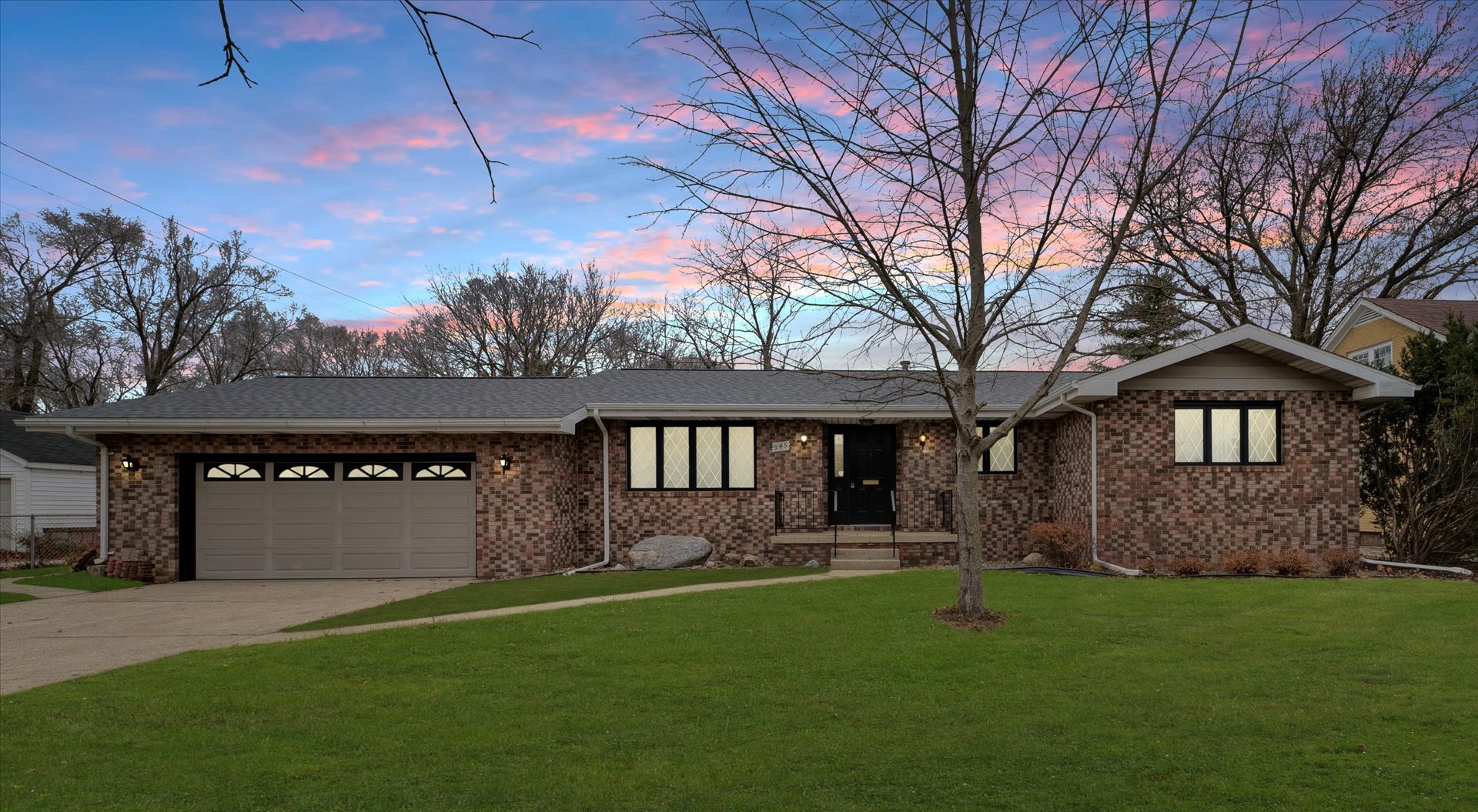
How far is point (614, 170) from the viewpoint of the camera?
840cm

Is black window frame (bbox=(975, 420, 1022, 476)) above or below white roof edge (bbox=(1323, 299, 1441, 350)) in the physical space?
below

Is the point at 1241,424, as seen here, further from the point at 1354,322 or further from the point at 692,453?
the point at 1354,322

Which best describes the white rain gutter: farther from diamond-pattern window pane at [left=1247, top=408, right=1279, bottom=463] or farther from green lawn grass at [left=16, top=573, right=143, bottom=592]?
diamond-pattern window pane at [left=1247, top=408, right=1279, bottom=463]

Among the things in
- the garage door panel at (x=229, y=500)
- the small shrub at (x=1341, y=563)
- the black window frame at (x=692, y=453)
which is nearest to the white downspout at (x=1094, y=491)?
the small shrub at (x=1341, y=563)

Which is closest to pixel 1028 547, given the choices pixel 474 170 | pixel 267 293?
pixel 474 170

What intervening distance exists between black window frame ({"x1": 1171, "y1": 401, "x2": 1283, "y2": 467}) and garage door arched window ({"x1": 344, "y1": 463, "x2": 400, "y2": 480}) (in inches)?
555

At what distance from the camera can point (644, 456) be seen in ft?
57.8

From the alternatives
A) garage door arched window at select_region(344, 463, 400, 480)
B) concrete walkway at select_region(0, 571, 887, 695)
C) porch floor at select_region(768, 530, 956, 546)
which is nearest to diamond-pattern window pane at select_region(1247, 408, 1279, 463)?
porch floor at select_region(768, 530, 956, 546)

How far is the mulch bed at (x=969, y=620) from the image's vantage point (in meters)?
9.34

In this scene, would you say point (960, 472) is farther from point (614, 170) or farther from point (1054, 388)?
point (1054, 388)

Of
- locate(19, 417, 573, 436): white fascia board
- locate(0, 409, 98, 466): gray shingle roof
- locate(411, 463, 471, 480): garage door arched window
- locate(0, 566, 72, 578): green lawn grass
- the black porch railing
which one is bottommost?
locate(0, 566, 72, 578): green lawn grass

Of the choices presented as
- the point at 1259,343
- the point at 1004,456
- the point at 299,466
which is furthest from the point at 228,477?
the point at 1259,343

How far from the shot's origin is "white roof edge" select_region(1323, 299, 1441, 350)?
23078mm

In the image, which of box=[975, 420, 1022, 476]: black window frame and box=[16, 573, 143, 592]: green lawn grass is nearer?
box=[16, 573, 143, 592]: green lawn grass
